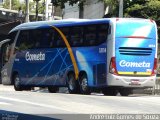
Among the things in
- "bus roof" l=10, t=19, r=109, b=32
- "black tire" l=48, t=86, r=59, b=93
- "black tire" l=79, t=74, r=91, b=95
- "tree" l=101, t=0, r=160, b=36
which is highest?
"tree" l=101, t=0, r=160, b=36

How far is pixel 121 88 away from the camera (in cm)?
2170

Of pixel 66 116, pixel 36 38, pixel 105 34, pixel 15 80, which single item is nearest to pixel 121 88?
pixel 105 34

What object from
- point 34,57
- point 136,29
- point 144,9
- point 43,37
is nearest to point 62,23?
point 43,37

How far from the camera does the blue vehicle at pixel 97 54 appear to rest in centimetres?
2075

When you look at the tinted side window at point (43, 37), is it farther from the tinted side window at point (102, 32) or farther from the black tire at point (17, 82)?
the tinted side window at point (102, 32)

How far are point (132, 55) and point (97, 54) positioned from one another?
1.40 meters

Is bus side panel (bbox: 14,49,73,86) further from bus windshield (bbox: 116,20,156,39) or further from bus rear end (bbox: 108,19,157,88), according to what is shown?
bus windshield (bbox: 116,20,156,39)

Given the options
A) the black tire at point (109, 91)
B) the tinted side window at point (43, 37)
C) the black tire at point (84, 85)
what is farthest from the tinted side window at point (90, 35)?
the tinted side window at point (43, 37)

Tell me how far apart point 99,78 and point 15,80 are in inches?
278

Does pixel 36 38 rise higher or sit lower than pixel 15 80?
higher

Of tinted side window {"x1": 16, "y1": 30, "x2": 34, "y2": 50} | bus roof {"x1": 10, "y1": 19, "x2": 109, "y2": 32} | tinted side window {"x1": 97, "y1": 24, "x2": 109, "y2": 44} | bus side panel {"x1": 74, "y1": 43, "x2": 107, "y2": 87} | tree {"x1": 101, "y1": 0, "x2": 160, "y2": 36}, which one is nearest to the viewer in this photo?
tinted side window {"x1": 97, "y1": 24, "x2": 109, "y2": 44}

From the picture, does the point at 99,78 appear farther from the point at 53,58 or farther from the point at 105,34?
the point at 53,58

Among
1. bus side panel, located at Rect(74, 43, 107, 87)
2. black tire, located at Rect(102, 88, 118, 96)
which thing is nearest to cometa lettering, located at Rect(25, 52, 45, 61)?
bus side panel, located at Rect(74, 43, 107, 87)

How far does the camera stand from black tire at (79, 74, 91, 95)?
21562 millimetres
